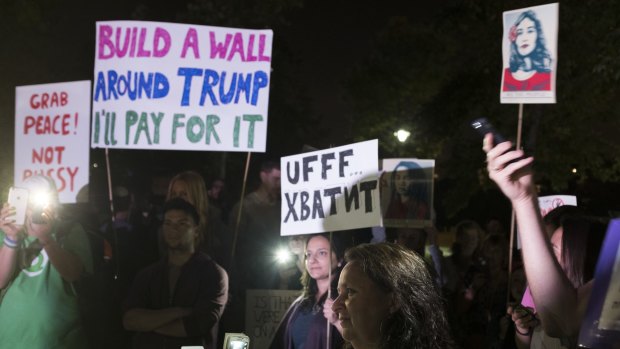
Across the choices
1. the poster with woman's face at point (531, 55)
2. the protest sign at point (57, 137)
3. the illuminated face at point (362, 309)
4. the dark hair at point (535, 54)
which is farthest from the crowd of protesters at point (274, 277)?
the dark hair at point (535, 54)

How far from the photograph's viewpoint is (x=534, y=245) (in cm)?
273

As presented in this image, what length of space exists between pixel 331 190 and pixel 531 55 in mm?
2203

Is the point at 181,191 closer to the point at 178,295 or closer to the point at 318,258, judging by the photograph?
the point at 178,295

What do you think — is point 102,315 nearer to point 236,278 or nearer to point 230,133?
point 236,278

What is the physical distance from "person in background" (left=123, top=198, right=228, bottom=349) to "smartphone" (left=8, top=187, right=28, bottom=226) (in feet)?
3.25

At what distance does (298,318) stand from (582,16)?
13.8 m

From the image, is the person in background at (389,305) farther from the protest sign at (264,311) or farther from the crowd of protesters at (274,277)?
the protest sign at (264,311)

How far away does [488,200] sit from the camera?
42.9 metres

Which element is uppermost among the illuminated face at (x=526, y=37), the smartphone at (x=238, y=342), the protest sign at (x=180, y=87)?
the illuminated face at (x=526, y=37)

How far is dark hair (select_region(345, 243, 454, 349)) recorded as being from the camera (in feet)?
8.91

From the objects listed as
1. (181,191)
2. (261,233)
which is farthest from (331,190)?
(261,233)

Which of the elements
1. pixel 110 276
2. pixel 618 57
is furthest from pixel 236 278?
pixel 618 57

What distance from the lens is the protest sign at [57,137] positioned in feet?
23.0

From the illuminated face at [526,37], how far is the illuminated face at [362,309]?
463 centimetres
